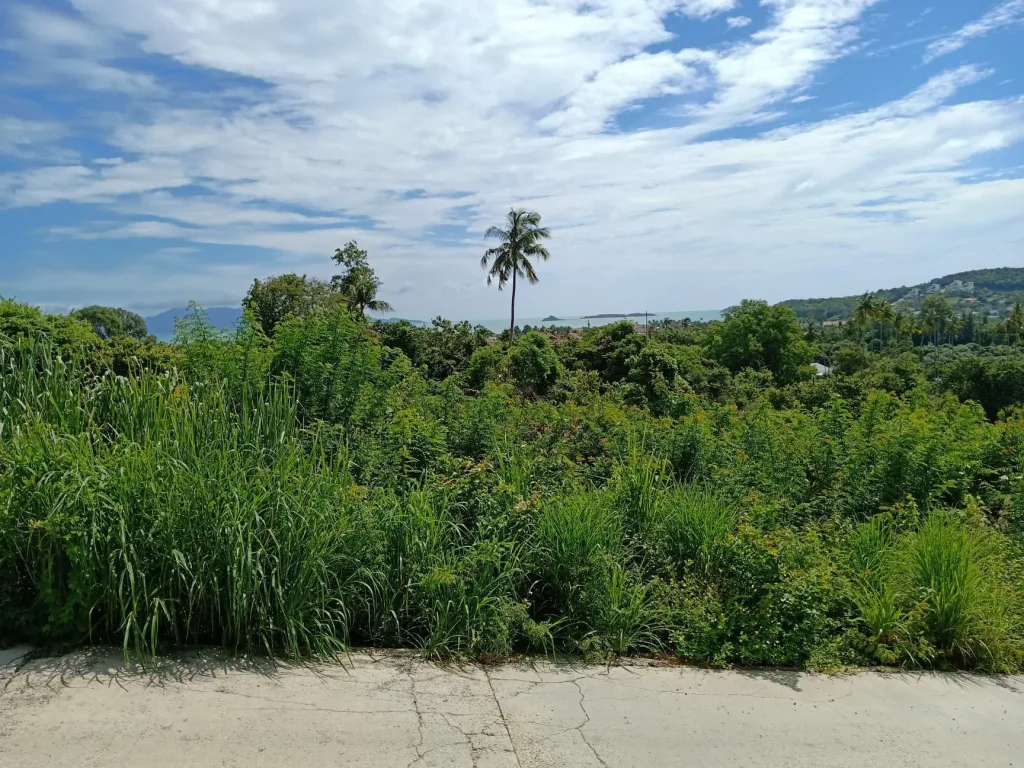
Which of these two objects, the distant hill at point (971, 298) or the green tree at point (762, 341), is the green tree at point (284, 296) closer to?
the green tree at point (762, 341)

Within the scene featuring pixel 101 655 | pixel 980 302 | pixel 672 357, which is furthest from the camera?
pixel 980 302

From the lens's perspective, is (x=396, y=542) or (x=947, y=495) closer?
(x=396, y=542)

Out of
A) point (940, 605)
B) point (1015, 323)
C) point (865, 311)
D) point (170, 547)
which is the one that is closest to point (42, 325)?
point (170, 547)

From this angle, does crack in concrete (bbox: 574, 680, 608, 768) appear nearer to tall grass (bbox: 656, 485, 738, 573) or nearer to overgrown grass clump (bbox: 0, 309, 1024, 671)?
overgrown grass clump (bbox: 0, 309, 1024, 671)

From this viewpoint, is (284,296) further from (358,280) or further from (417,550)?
(417,550)

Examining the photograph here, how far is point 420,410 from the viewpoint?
21.7ft

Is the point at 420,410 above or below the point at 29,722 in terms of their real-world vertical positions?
above

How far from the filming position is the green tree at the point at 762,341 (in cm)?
5666

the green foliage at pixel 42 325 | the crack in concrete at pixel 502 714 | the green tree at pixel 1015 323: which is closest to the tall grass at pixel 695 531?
the crack in concrete at pixel 502 714

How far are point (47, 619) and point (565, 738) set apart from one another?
2.48 m

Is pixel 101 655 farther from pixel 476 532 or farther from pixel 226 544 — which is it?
pixel 476 532

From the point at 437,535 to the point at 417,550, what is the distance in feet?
0.45

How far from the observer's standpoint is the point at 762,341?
57906mm

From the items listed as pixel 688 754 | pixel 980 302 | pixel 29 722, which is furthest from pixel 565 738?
pixel 980 302
